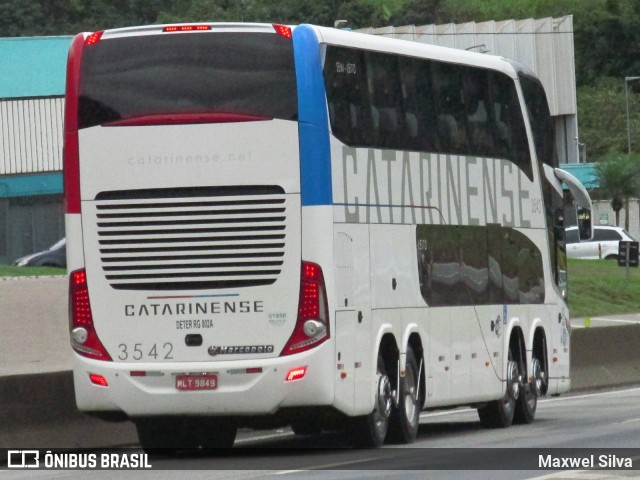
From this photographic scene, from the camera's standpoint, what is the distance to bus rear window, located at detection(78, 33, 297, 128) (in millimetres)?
15477

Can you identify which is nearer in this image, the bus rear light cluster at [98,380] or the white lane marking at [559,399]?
the bus rear light cluster at [98,380]

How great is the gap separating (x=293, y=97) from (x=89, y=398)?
11.0ft

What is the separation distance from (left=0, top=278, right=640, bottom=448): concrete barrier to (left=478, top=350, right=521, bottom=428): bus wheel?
451cm

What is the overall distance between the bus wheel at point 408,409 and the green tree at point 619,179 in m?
61.4

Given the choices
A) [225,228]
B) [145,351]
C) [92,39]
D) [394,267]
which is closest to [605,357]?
[394,267]

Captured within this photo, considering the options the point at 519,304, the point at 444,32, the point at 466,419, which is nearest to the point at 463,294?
the point at 519,304

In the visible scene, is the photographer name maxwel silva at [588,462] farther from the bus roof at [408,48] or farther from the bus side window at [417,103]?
the bus roof at [408,48]

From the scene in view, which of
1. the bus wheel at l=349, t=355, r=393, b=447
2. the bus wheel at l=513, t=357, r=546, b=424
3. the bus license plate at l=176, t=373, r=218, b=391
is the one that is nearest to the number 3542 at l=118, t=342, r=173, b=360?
the bus license plate at l=176, t=373, r=218, b=391

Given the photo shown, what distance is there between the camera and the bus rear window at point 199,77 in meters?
15.5

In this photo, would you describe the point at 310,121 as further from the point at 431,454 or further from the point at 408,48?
the point at 431,454

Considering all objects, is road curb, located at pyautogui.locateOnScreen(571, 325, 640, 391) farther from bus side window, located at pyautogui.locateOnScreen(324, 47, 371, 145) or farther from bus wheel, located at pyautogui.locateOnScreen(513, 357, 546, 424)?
bus side window, located at pyautogui.locateOnScreen(324, 47, 371, 145)

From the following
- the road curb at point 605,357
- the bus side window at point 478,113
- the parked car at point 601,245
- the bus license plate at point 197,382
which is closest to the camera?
the bus license plate at point 197,382

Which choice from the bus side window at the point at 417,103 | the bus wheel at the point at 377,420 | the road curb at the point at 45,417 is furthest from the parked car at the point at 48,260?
the bus wheel at the point at 377,420

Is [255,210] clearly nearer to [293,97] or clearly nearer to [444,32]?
[293,97]
